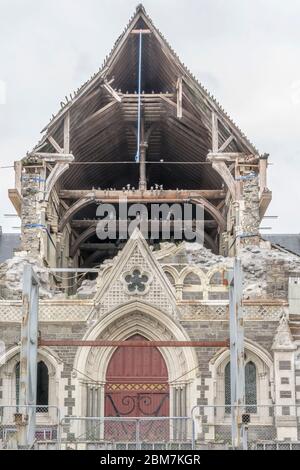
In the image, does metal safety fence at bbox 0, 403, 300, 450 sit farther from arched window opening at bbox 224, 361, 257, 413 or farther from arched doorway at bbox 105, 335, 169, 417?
arched doorway at bbox 105, 335, 169, 417

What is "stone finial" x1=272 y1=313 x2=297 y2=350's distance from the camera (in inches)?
1032

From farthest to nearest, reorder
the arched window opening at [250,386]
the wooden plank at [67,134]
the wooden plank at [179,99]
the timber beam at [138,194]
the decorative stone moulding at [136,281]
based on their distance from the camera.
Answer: the timber beam at [138,194]
the wooden plank at [179,99]
the wooden plank at [67,134]
the decorative stone moulding at [136,281]
the arched window opening at [250,386]

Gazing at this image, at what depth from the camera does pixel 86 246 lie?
38906 mm

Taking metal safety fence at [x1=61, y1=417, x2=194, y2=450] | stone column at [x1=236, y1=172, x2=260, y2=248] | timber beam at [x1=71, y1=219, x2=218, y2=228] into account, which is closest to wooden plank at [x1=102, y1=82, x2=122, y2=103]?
stone column at [x1=236, y1=172, x2=260, y2=248]

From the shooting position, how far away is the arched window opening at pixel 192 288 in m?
28.4

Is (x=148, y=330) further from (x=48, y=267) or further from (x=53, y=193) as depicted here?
(x=53, y=193)

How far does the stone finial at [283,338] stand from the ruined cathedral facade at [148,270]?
1.2 inches

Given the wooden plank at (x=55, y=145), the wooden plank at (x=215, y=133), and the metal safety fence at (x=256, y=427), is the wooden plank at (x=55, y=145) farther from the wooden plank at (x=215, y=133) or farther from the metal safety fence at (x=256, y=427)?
the metal safety fence at (x=256, y=427)

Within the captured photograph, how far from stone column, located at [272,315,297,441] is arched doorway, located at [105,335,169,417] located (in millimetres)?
3220

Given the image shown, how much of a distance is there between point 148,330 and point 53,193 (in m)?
7.30

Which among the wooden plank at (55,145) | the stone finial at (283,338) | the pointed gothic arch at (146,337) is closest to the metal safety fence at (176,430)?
the pointed gothic arch at (146,337)
